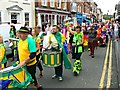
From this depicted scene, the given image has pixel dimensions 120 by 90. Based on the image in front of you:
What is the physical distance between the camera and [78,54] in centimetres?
823

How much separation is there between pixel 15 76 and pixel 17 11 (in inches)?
672

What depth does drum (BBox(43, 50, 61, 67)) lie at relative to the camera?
6.88 meters

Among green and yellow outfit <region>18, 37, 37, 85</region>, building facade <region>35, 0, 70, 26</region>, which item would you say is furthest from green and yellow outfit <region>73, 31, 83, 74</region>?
building facade <region>35, 0, 70, 26</region>

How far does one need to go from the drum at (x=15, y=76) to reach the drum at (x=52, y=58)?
1605 mm

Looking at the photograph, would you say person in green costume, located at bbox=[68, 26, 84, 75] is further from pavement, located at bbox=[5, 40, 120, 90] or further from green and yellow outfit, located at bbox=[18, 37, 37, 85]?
green and yellow outfit, located at bbox=[18, 37, 37, 85]

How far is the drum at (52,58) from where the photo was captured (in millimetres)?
6878

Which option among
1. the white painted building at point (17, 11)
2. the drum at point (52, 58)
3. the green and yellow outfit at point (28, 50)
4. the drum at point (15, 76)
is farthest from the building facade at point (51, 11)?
the drum at point (15, 76)

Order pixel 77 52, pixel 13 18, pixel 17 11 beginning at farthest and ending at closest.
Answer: pixel 17 11 → pixel 13 18 → pixel 77 52

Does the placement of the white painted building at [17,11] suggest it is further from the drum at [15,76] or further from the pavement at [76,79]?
the drum at [15,76]

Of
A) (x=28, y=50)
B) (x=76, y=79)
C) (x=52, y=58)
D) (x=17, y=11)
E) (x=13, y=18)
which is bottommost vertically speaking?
(x=76, y=79)

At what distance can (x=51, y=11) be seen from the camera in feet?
96.3

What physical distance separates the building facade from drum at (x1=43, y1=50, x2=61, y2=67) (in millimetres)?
18461

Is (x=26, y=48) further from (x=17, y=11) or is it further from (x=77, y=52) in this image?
(x=17, y=11)

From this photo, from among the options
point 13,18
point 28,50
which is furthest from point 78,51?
point 13,18
